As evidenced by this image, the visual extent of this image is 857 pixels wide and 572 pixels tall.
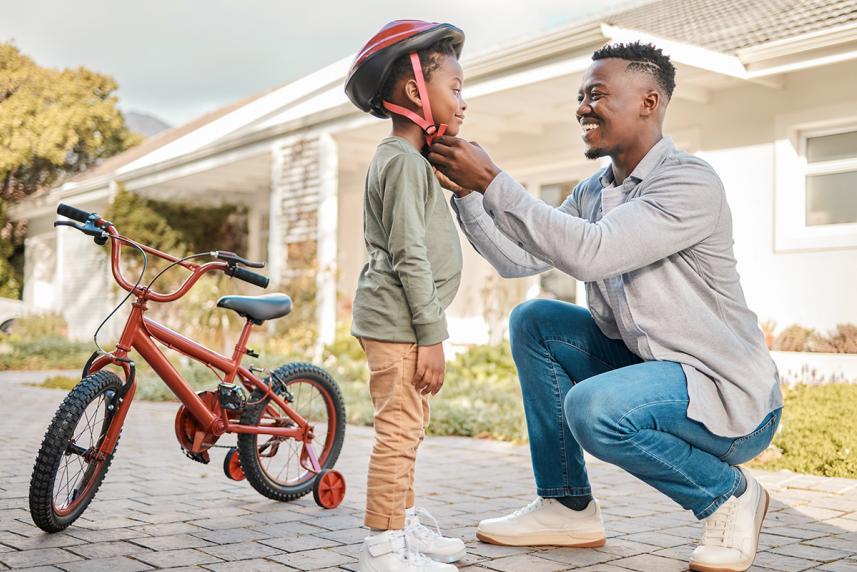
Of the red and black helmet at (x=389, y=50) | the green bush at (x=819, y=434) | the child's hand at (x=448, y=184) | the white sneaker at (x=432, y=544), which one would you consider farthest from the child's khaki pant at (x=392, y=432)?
the green bush at (x=819, y=434)

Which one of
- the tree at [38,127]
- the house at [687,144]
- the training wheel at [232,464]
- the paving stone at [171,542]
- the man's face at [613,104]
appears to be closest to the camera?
the man's face at [613,104]

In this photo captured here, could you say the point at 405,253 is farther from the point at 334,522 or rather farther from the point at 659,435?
the point at 334,522

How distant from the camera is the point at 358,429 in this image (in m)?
6.47

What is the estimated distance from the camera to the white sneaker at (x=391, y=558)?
256 centimetres

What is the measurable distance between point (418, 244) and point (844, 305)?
5.95 metres

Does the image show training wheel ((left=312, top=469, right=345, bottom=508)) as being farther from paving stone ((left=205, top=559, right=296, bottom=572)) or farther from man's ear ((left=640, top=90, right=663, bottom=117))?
→ man's ear ((left=640, top=90, right=663, bottom=117))

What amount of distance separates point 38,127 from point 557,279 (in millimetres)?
18413

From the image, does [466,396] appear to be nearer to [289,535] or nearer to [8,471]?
[8,471]

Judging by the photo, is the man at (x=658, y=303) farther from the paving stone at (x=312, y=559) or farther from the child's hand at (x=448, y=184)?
the paving stone at (x=312, y=559)

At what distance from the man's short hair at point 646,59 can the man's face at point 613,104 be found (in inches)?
0.9

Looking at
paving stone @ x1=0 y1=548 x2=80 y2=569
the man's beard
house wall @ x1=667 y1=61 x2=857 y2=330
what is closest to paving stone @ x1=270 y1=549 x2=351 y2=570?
paving stone @ x1=0 y1=548 x2=80 y2=569

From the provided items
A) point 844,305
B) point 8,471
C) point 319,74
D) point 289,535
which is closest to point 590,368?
point 289,535

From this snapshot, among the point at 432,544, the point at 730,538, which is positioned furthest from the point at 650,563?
the point at 432,544

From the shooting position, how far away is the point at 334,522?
346cm
